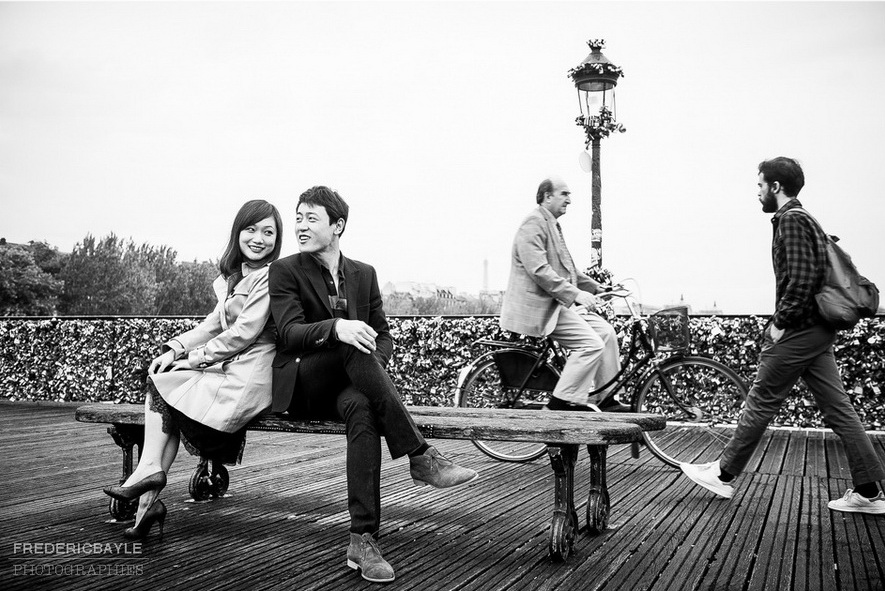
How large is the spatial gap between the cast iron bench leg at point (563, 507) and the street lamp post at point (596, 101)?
621 centimetres

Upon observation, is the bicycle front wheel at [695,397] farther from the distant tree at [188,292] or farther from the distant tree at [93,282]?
the distant tree at [93,282]

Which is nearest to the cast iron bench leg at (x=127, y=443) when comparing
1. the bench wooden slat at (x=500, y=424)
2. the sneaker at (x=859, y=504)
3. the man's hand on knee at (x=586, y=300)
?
the bench wooden slat at (x=500, y=424)

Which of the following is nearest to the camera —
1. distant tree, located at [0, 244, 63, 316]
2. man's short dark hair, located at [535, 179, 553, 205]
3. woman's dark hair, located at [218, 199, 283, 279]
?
woman's dark hair, located at [218, 199, 283, 279]

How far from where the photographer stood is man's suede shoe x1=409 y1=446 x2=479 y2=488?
11.4ft

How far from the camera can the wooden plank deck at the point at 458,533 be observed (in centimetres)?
306

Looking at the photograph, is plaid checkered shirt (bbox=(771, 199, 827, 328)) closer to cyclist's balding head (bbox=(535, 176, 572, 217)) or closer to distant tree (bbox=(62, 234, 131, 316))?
cyclist's balding head (bbox=(535, 176, 572, 217))

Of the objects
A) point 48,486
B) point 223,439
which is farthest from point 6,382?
point 223,439

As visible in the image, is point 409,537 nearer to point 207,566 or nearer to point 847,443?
point 207,566

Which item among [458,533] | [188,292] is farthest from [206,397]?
[188,292]

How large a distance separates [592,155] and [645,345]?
438cm

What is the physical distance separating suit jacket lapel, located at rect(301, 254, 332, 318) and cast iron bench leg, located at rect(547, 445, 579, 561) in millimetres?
1263

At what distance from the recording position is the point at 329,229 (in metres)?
3.79

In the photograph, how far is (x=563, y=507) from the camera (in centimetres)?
341

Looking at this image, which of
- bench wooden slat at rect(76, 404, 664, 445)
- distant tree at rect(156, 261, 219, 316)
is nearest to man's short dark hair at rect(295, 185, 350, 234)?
bench wooden slat at rect(76, 404, 664, 445)
